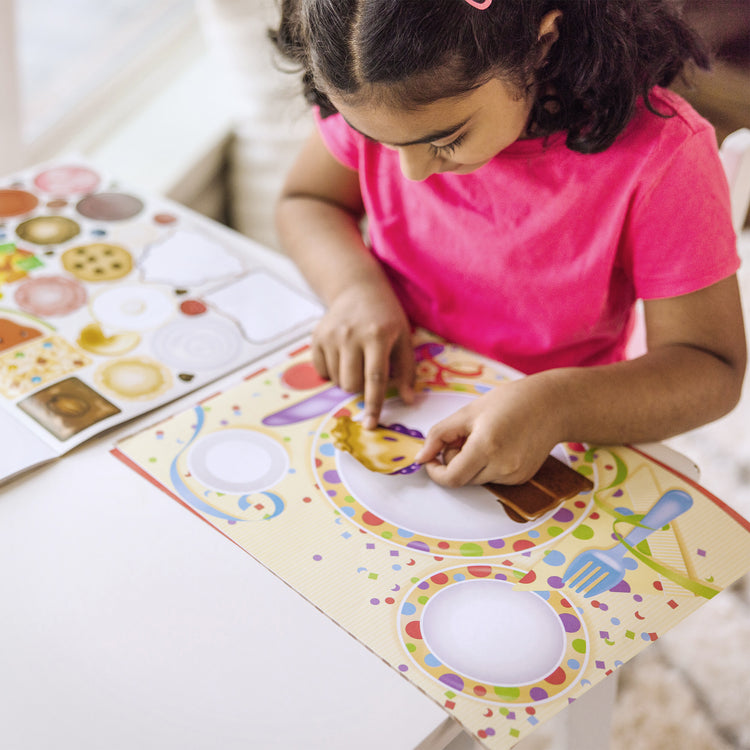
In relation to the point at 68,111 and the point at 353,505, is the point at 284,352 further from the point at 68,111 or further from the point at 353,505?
the point at 68,111

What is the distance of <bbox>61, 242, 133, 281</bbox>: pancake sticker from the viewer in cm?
73

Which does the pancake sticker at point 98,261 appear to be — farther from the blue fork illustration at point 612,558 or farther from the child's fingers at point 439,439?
the blue fork illustration at point 612,558

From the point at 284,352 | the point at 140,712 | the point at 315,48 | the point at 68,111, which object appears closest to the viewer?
the point at 140,712

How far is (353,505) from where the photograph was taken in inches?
21.3

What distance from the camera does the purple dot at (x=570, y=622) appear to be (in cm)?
47

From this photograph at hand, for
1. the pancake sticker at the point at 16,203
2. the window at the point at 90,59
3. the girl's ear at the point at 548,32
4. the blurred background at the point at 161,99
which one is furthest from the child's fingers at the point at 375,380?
the window at the point at 90,59

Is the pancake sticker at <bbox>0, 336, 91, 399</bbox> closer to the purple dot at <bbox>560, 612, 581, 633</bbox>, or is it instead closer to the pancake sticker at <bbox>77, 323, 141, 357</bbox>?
the pancake sticker at <bbox>77, 323, 141, 357</bbox>

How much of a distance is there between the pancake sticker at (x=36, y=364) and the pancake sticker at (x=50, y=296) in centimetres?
4

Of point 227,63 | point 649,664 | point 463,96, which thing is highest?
point 463,96

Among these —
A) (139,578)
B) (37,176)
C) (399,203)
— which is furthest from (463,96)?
(37,176)

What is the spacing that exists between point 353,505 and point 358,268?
255 millimetres

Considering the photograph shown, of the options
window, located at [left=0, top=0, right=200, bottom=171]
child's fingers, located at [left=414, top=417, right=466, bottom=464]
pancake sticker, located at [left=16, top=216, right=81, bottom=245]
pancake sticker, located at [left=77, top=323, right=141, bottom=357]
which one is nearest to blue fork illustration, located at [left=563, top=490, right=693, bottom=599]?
child's fingers, located at [left=414, top=417, right=466, bottom=464]

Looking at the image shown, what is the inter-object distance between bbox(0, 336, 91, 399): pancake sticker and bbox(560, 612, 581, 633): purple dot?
39 centimetres

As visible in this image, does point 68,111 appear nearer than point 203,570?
No
